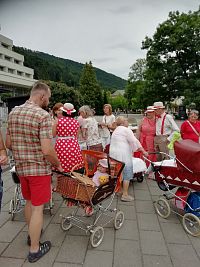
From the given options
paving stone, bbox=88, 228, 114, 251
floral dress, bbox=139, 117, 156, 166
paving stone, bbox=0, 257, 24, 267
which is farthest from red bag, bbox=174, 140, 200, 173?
paving stone, bbox=0, 257, 24, 267

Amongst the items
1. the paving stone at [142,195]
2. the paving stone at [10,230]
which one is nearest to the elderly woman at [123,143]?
the paving stone at [142,195]

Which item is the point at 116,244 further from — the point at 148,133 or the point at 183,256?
the point at 148,133

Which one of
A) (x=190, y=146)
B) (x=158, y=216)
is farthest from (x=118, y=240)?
(x=190, y=146)

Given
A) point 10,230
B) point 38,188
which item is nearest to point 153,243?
point 38,188

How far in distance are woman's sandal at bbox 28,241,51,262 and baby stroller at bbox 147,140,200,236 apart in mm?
1871

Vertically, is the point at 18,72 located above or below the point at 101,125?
above

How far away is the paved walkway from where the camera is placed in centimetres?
284

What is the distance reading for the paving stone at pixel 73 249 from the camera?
2.87 metres

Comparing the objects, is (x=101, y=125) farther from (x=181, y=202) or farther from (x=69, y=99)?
(x=69, y=99)

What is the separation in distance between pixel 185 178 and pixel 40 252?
2.14 meters

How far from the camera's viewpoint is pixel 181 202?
3.73 metres

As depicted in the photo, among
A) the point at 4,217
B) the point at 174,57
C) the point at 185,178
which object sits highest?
the point at 174,57

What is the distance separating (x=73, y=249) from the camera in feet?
10.1

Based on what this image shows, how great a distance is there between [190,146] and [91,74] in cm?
6205
